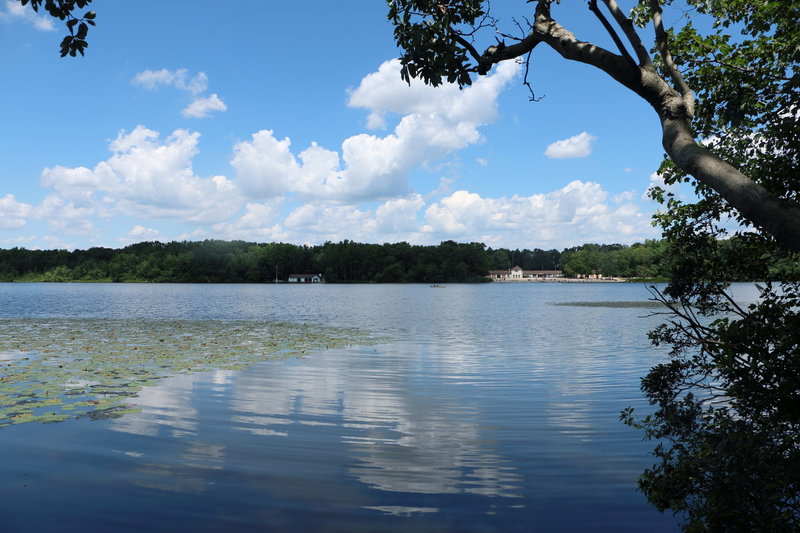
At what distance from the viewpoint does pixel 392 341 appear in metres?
26.4

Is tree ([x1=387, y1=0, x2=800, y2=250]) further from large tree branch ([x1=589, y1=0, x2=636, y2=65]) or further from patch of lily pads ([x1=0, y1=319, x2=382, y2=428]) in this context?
patch of lily pads ([x1=0, y1=319, x2=382, y2=428])

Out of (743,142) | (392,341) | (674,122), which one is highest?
(743,142)

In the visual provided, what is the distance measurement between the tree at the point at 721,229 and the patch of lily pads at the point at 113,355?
9820 millimetres

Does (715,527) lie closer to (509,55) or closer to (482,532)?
(482,532)

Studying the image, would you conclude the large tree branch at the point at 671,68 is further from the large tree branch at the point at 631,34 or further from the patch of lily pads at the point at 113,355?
the patch of lily pads at the point at 113,355

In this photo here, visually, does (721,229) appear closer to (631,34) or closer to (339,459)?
(631,34)

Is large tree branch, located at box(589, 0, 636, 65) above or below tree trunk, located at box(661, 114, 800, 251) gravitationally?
above

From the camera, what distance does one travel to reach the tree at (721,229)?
4660mm

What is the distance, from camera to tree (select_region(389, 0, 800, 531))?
4660 millimetres

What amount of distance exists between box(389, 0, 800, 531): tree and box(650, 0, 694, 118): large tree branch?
17 mm

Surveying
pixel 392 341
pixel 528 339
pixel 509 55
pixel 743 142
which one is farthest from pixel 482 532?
pixel 528 339

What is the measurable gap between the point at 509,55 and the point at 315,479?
626 centimetres

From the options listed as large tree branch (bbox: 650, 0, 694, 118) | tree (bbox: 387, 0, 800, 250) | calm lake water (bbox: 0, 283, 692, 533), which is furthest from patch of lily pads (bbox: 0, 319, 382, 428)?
large tree branch (bbox: 650, 0, 694, 118)

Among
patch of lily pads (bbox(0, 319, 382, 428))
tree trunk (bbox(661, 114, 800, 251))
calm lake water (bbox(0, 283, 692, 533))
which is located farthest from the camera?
patch of lily pads (bbox(0, 319, 382, 428))
